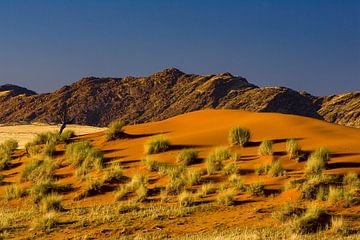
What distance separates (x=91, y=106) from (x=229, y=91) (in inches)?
1072

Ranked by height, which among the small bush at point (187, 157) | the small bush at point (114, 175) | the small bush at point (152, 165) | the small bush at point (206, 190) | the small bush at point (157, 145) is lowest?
the small bush at point (206, 190)

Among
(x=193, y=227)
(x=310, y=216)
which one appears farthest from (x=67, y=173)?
(x=310, y=216)

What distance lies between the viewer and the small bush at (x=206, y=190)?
18938 millimetres

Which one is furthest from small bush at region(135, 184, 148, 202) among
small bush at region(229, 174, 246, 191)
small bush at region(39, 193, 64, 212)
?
small bush at region(229, 174, 246, 191)

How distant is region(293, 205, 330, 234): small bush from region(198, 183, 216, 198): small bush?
172 inches

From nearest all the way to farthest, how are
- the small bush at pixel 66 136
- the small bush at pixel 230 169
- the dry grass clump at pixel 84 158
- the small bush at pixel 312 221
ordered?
the small bush at pixel 312 221, the small bush at pixel 230 169, the dry grass clump at pixel 84 158, the small bush at pixel 66 136

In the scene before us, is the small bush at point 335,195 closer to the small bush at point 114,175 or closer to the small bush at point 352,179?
the small bush at point 352,179

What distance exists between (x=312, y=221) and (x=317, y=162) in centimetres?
558

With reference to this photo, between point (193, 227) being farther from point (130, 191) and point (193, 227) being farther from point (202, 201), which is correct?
point (130, 191)

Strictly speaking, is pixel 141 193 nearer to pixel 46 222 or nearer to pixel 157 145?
pixel 46 222

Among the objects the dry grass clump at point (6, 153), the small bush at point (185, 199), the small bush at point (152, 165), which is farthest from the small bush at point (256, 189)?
the dry grass clump at point (6, 153)

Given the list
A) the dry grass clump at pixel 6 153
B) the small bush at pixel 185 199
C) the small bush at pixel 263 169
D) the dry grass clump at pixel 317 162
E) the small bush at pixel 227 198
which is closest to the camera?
the small bush at pixel 227 198

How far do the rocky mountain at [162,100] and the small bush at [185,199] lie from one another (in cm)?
7801

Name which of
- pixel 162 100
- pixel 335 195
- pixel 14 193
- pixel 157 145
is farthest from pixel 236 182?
pixel 162 100
